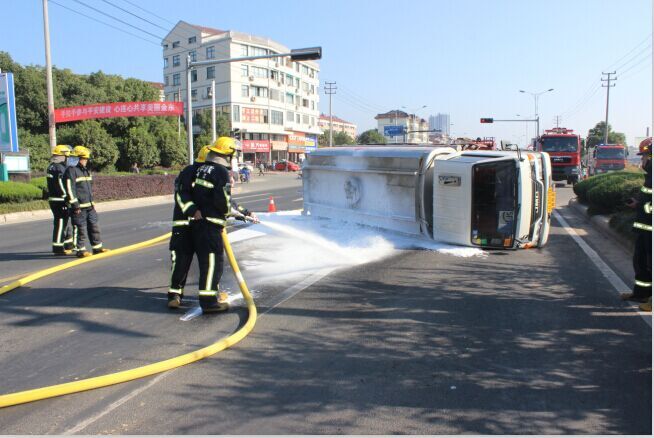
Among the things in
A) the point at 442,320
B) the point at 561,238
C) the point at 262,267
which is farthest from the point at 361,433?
the point at 561,238

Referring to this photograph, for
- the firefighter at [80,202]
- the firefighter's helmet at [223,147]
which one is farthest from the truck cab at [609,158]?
the firefighter's helmet at [223,147]

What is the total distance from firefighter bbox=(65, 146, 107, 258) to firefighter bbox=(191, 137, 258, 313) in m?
3.92

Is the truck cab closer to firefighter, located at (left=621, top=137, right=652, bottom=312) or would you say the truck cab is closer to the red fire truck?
the red fire truck

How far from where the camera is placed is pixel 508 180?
806 centimetres

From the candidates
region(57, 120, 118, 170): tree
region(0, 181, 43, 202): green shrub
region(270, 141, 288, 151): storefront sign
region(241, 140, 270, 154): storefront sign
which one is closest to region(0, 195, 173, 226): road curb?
region(0, 181, 43, 202): green shrub

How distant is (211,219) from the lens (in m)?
5.59

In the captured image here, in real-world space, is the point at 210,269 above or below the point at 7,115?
below

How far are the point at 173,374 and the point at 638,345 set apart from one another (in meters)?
3.94

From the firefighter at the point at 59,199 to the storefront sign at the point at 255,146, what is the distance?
196 feet

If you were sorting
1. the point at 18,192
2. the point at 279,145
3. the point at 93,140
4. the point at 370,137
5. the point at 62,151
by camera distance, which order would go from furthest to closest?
the point at 370,137 → the point at 279,145 → the point at 93,140 → the point at 18,192 → the point at 62,151

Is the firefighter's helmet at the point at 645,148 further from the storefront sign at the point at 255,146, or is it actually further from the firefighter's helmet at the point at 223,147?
the storefront sign at the point at 255,146

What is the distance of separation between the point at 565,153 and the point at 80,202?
26149mm

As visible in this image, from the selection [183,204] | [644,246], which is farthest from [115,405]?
[644,246]

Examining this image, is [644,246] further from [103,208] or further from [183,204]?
[103,208]
